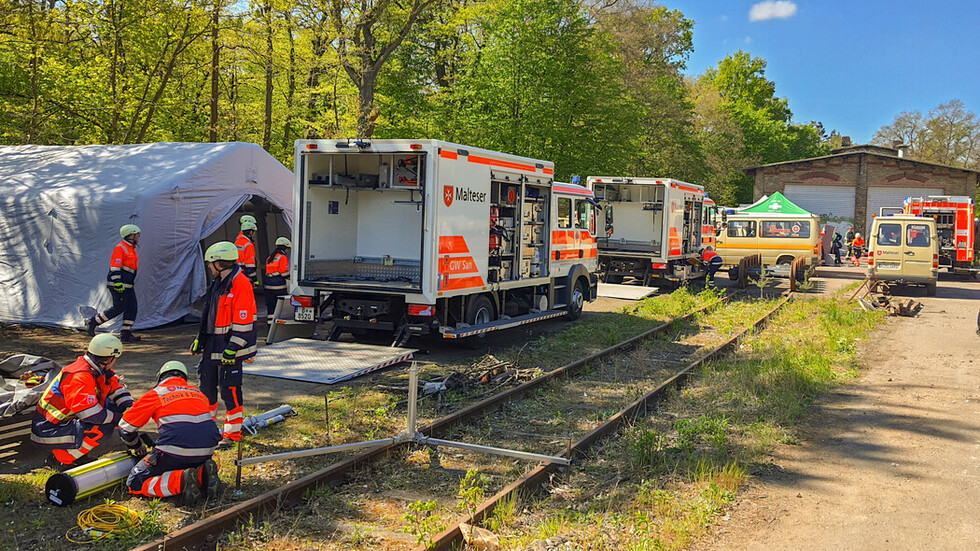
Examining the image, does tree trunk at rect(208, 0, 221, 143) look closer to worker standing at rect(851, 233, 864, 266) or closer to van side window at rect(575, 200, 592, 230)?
van side window at rect(575, 200, 592, 230)

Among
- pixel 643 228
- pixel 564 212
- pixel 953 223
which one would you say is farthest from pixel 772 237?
pixel 564 212

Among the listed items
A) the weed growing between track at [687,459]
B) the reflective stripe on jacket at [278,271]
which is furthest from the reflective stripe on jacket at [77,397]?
the reflective stripe on jacket at [278,271]

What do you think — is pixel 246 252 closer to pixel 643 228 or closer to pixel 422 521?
pixel 422 521

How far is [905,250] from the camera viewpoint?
22812 millimetres

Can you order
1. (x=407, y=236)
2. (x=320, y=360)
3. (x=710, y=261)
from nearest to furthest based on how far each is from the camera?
1. (x=320, y=360)
2. (x=407, y=236)
3. (x=710, y=261)

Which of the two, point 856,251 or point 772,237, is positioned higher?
point 772,237

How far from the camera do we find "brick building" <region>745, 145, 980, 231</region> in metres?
46.6

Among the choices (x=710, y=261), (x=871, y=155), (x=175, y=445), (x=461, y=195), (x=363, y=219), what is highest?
(x=871, y=155)

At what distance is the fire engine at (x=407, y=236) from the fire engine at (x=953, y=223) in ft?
74.6

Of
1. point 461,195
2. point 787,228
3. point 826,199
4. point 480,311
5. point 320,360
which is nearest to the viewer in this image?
point 320,360

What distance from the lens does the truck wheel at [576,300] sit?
15580mm

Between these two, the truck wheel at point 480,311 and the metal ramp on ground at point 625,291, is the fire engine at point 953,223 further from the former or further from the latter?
the truck wheel at point 480,311

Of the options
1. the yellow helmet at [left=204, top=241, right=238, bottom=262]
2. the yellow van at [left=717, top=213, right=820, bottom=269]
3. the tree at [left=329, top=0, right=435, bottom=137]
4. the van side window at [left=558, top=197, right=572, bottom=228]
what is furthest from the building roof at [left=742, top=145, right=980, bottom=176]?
the yellow helmet at [left=204, top=241, right=238, bottom=262]

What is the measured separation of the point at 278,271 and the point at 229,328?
19.2ft
